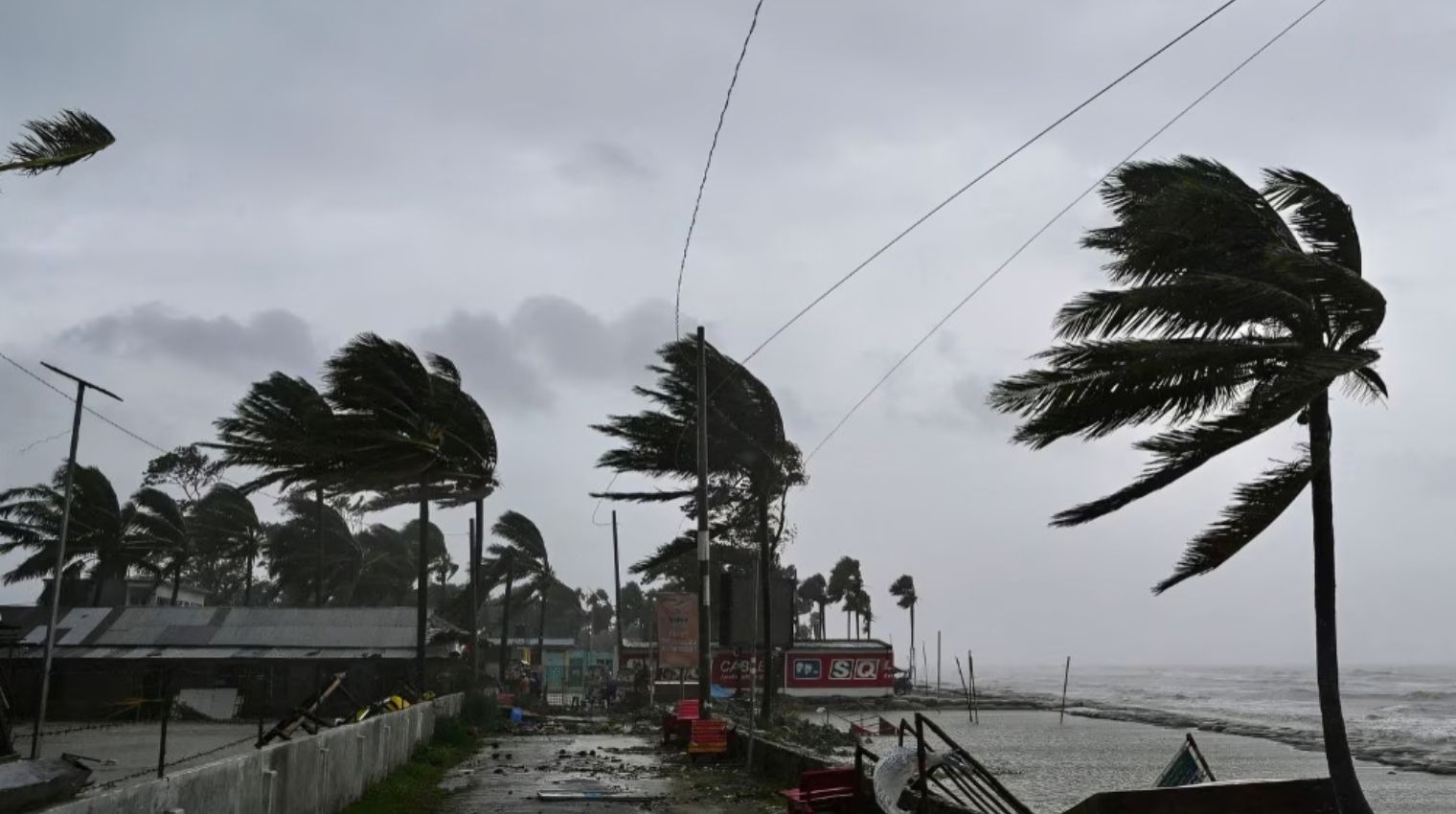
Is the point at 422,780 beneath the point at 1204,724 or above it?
above

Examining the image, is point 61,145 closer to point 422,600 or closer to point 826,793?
point 826,793

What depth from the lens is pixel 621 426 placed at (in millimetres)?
31844

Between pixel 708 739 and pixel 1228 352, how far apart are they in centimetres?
1400

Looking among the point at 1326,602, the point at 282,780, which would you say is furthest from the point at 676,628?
the point at 1326,602

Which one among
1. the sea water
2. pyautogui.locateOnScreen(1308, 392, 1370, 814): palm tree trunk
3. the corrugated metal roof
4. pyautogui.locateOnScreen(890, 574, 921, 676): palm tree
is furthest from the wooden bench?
pyautogui.locateOnScreen(890, 574, 921, 676): palm tree

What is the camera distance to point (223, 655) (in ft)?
119

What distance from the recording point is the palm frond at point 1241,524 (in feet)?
31.6

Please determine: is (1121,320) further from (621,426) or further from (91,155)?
(621,426)

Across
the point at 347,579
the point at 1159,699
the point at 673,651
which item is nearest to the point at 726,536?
the point at 673,651

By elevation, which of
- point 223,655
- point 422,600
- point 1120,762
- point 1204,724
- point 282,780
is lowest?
point 1204,724

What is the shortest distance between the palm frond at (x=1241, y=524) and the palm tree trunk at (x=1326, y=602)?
18.2 inches

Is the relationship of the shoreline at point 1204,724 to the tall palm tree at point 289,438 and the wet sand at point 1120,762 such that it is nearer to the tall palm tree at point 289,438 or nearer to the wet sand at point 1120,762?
the wet sand at point 1120,762

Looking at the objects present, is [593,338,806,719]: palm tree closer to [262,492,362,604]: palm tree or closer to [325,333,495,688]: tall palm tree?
[325,333,495,688]: tall palm tree

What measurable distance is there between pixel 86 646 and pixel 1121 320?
119ft
